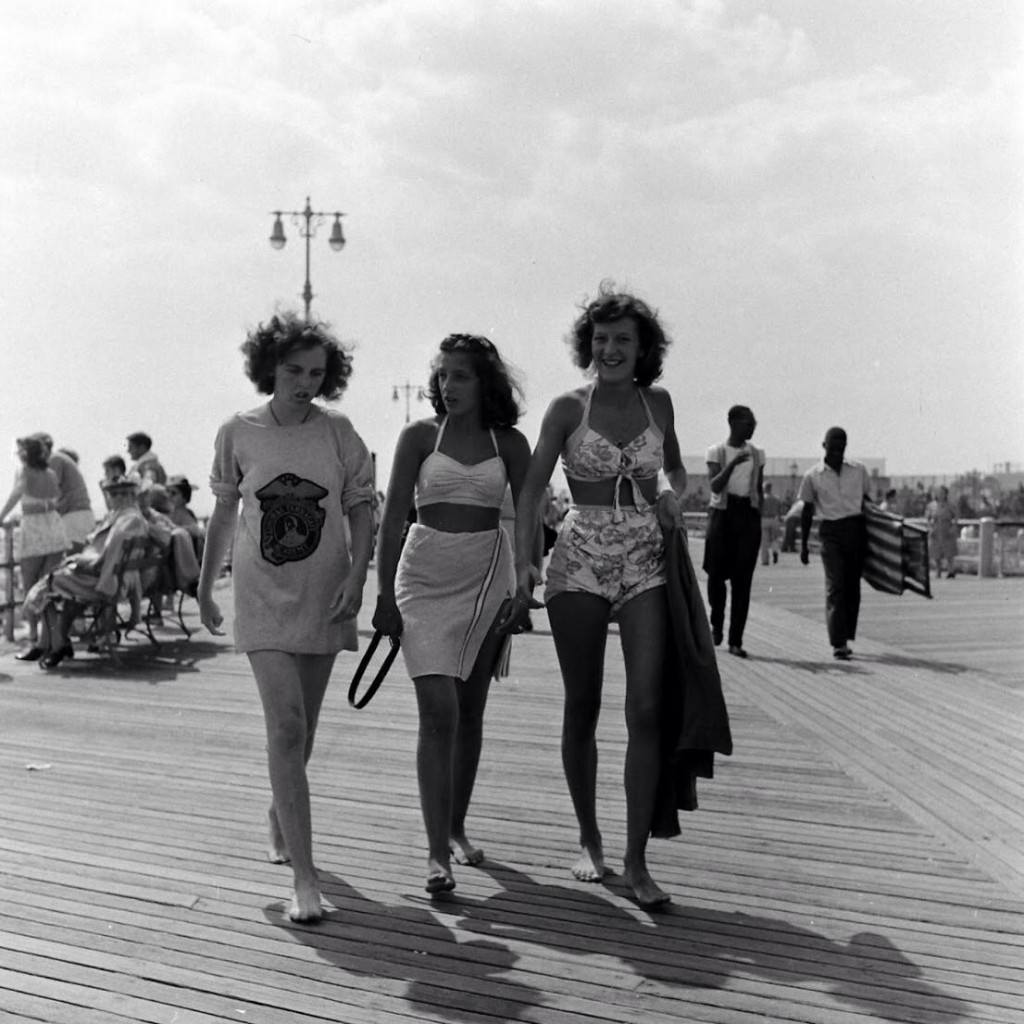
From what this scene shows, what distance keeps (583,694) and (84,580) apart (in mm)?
5883

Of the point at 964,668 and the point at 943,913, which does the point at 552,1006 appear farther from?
the point at 964,668

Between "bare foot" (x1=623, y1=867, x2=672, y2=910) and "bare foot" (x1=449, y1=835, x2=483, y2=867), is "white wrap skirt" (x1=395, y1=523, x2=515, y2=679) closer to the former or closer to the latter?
"bare foot" (x1=449, y1=835, x2=483, y2=867)

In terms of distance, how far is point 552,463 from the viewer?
3.96 meters

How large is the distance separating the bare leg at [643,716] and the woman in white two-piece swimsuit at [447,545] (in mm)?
475

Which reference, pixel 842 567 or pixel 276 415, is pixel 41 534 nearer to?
pixel 842 567

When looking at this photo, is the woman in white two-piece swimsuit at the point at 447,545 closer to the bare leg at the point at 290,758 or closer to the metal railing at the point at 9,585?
the bare leg at the point at 290,758

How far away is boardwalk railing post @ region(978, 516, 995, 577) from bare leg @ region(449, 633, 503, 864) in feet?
61.5

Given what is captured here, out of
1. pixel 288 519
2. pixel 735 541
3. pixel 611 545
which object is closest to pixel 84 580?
pixel 735 541

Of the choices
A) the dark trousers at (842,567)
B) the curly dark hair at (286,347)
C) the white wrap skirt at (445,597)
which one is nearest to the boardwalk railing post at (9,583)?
the dark trousers at (842,567)

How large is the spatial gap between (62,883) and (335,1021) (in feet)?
4.62

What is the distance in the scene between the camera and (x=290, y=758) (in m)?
3.71

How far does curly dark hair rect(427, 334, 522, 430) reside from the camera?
3.99 metres

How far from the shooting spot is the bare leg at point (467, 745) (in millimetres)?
4172

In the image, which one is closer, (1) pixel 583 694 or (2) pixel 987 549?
(1) pixel 583 694
